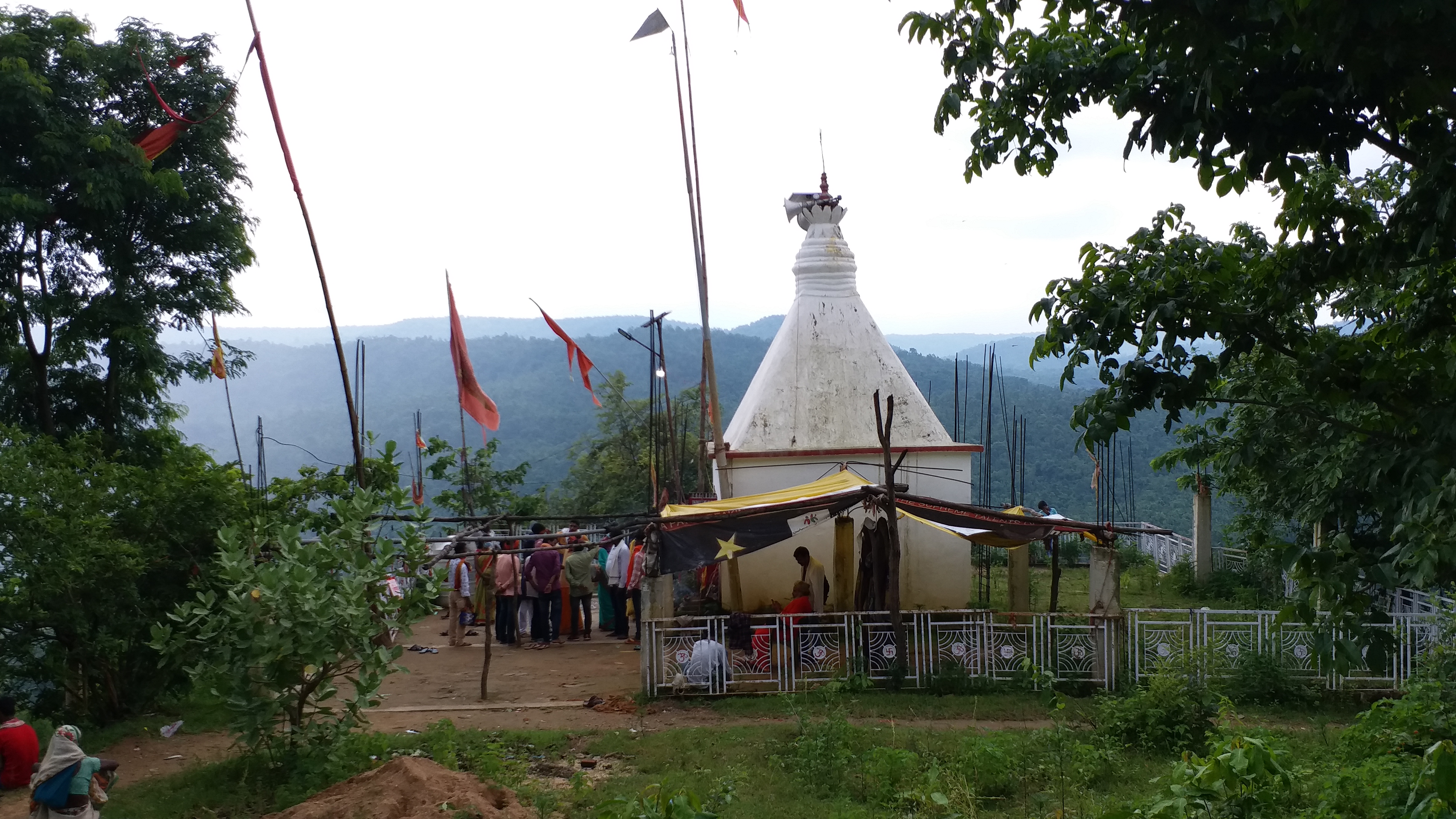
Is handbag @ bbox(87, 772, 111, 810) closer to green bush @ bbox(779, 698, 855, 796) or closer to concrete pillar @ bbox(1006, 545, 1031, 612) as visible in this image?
green bush @ bbox(779, 698, 855, 796)

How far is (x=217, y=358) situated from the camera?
1498 cm

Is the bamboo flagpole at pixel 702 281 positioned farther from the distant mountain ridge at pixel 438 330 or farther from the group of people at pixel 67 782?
the distant mountain ridge at pixel 438 330

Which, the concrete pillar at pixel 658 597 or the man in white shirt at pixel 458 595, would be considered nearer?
the concrete pillar at pixel 658 597

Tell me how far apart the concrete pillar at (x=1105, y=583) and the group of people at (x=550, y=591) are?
17.6 feet

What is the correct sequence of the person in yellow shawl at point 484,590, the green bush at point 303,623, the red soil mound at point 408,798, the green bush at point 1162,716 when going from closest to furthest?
1. the red soil mound at point 408,798
2. the green bush at point 303,623
3. the green bush at point 1162,716
4. the person in yellow shawl at point 484,590

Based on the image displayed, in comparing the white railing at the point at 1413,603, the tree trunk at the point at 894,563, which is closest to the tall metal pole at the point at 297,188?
the tree trunk at the point at 894,563

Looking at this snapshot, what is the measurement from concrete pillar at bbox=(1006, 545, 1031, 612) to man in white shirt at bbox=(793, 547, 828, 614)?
2.81 m

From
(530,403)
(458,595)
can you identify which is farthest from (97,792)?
(530,403)

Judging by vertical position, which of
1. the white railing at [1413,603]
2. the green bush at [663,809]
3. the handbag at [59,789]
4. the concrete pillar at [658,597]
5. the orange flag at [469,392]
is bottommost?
the handbag at [59,789]

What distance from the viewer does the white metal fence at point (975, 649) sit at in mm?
10219

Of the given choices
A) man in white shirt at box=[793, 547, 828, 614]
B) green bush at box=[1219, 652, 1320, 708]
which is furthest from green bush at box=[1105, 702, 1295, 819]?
man in white shirt at box=[793, 547, 828, 614]

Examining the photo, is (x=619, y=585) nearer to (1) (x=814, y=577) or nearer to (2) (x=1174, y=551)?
(1) (x=814, y=577)

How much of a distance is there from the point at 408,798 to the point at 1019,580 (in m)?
9.37

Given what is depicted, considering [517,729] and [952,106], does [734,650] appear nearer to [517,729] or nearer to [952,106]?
[517,729]
